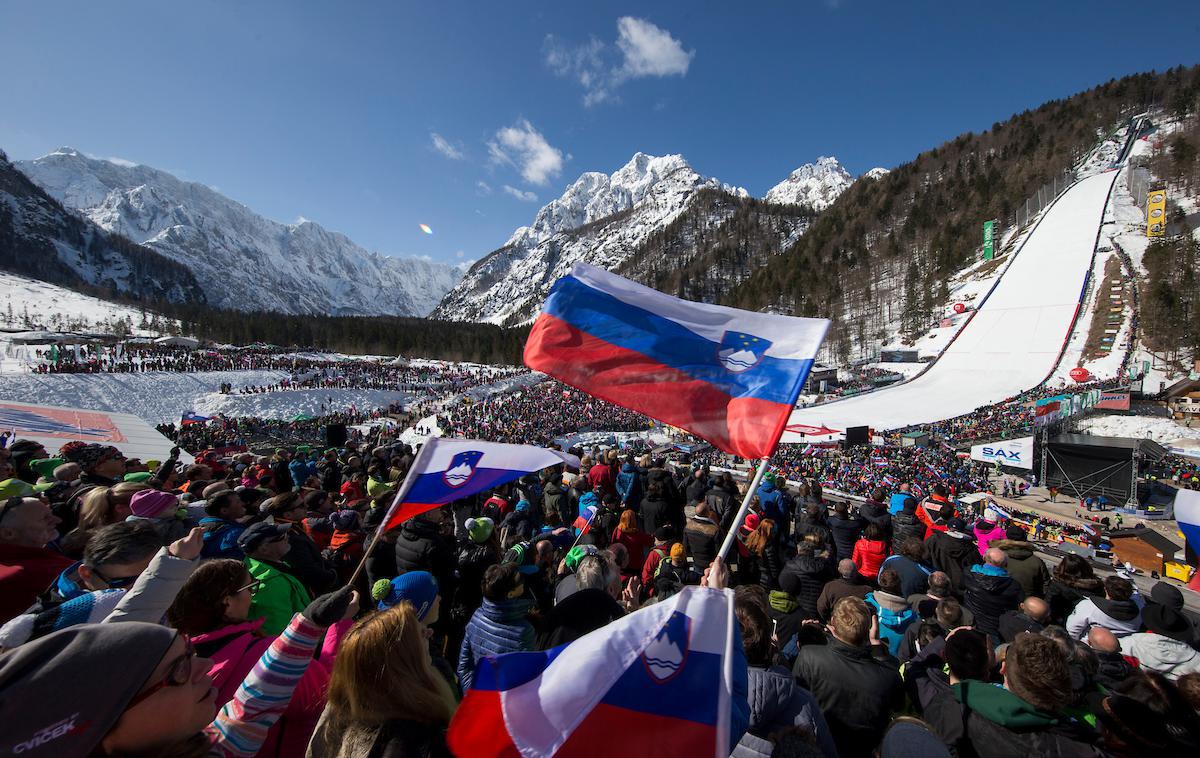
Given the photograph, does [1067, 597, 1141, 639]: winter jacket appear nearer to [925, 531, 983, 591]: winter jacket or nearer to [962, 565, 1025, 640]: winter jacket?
[962, 565, 1025, 640]: winter jacket

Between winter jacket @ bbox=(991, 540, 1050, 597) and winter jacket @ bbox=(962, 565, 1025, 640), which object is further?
winter jacket @ bbox=(991, 540, 1050, 597)

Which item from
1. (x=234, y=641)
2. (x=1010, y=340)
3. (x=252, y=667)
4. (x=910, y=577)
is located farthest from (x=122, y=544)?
(x=1010, y=340)

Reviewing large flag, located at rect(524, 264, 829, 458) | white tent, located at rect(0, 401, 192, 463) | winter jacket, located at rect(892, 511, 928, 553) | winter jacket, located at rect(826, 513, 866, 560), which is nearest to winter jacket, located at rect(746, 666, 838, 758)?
large flag, located at rect(524, 264, 829, 458)

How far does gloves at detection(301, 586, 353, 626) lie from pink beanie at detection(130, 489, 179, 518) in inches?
92.9

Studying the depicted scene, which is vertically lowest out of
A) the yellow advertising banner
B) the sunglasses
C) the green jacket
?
the green jacket

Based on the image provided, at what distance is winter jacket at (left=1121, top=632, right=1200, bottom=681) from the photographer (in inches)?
121

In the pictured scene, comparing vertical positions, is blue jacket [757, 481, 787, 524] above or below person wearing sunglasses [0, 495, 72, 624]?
below

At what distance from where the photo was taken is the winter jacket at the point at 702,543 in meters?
4.75

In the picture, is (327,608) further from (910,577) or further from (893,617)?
(910,577)

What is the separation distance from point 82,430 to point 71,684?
60.1 feet

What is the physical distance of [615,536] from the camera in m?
5.58

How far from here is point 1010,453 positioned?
21484 mm

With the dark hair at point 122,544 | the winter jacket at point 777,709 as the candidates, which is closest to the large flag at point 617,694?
the winter jacket at point 777,709

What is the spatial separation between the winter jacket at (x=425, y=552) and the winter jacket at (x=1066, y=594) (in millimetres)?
5015
